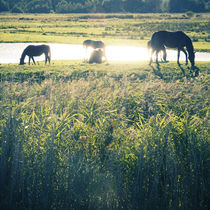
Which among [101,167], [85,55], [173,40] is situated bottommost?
[101,167]

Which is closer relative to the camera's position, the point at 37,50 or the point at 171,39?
the point at 171,39

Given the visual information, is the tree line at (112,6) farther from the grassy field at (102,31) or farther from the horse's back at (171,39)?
the horse's back at (171,39)

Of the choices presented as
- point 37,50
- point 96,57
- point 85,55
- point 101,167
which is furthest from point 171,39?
point 101,167

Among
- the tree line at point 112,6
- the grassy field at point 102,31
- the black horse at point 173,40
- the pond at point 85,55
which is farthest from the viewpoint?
the tree line at point 112,6

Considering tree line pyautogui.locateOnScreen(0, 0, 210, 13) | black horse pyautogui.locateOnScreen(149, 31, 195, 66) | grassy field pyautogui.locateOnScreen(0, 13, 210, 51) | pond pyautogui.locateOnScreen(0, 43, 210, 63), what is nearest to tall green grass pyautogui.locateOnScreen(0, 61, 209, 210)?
black horse pyautogui.locateOnScreen(149, 31, 195, 66)

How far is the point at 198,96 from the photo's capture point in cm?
872

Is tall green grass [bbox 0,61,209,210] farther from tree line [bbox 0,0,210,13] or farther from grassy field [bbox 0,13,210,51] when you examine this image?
tree line [bbox 0,0,210,13]

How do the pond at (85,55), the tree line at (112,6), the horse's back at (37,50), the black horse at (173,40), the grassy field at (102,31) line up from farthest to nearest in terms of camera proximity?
the tree line at (112,6), the grassy field at (102,31), the pond at (85,55), the horse's back at (37,50), the black horse at (173,40)

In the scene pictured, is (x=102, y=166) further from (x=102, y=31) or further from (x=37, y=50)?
(x=102, y=31)

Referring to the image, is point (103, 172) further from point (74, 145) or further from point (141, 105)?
point (141, 105)

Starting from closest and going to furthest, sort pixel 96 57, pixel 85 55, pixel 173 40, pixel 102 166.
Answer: pixel 102 166, pixel 173 40, pixel 96 57, pixel 85 55

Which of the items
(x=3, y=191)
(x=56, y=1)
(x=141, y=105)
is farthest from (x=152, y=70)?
(x=56, y=1)

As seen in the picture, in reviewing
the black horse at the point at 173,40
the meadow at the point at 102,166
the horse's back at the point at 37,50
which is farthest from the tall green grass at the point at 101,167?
the horse's back at the point at 37,50

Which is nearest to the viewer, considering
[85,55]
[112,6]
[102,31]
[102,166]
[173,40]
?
[102,166]
